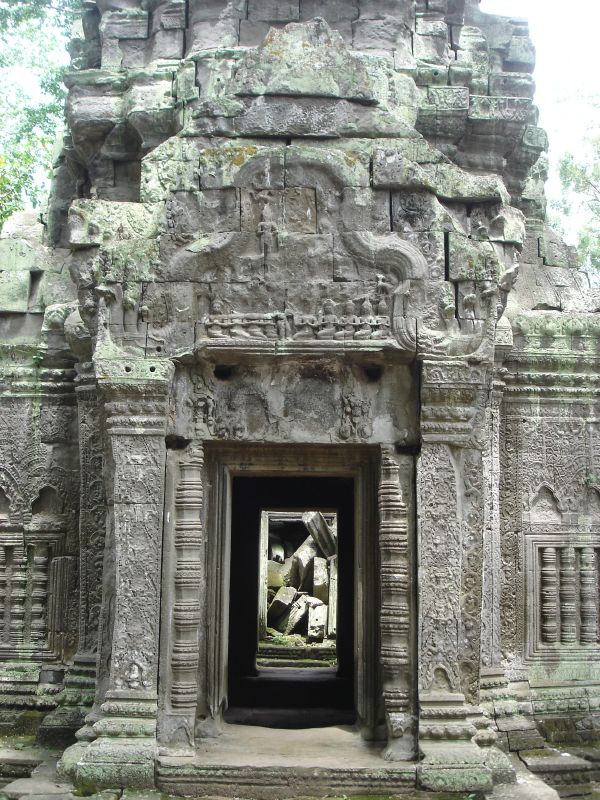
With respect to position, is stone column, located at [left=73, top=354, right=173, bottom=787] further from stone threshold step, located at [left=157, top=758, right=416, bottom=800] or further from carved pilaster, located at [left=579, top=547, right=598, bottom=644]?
carved pilaster, located at [left=579, top=547, right=598, bottom=644]

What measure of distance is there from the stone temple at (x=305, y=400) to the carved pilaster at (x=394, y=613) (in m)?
0.02

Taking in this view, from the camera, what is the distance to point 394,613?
6137 mm

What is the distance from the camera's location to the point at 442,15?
766cm

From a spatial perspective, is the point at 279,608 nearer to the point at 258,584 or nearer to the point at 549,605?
the point at 258,584

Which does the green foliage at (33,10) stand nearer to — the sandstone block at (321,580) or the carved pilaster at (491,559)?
the sandstone block at (321,580)

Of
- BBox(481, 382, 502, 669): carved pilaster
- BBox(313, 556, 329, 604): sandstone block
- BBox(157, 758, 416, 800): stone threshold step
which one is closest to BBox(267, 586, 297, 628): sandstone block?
BBox(313, 556, 329, 604): sandstone block

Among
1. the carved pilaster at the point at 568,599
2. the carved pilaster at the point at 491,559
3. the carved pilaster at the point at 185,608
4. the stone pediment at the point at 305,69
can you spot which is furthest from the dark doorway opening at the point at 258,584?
the stone pediment at the point at 305,69

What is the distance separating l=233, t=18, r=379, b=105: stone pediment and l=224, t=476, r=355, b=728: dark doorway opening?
4.20 m

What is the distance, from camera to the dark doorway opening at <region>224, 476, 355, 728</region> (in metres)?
9.17

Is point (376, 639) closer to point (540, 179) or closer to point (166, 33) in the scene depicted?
point (540, 179)

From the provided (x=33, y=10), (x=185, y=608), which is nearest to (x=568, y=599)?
(x=185, y=608)

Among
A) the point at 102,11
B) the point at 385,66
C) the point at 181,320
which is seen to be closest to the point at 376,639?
the point at 181,320

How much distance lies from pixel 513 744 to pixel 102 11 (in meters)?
6.49

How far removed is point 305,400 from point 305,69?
2159 millimetres
